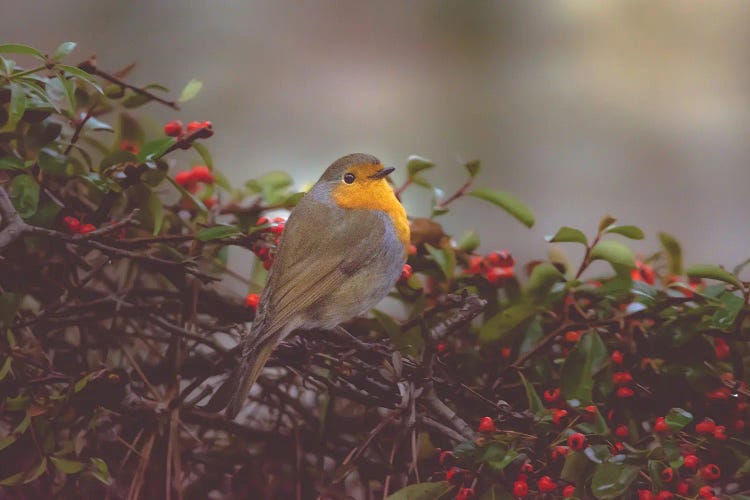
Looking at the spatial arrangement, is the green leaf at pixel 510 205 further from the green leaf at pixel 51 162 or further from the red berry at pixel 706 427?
the green leaf at pixel 51 162

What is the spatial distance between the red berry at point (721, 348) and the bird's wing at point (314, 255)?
0.31 meters

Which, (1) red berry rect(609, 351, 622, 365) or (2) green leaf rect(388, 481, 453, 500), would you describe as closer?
(2) green leaf rect(388, 481, 453, 500)

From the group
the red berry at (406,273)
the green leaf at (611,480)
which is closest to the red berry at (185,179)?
the red berry at (406,273)

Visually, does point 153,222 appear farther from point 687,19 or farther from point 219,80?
point 687,19

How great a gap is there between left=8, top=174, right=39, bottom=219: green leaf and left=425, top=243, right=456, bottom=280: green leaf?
1.08ft

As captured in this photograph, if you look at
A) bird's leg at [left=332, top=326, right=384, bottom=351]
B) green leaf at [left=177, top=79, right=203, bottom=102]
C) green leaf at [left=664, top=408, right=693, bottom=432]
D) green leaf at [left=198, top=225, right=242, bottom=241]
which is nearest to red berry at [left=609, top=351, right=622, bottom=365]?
green leaf at [left=664, top=408, right=693, bottom=432]

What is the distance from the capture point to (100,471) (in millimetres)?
598

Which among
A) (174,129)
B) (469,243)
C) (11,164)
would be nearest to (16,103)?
(11,164)

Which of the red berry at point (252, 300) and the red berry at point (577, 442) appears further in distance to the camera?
the red berry at point (252, 300)

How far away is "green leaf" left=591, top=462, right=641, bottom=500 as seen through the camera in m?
0.55

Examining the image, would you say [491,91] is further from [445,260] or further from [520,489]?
[520,489]

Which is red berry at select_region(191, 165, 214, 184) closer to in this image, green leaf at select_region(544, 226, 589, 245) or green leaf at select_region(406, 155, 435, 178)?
green leaf at select_region(406, 155, 435, 178)

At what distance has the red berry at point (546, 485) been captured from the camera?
1.85ft

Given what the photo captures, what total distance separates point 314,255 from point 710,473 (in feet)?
1.10
